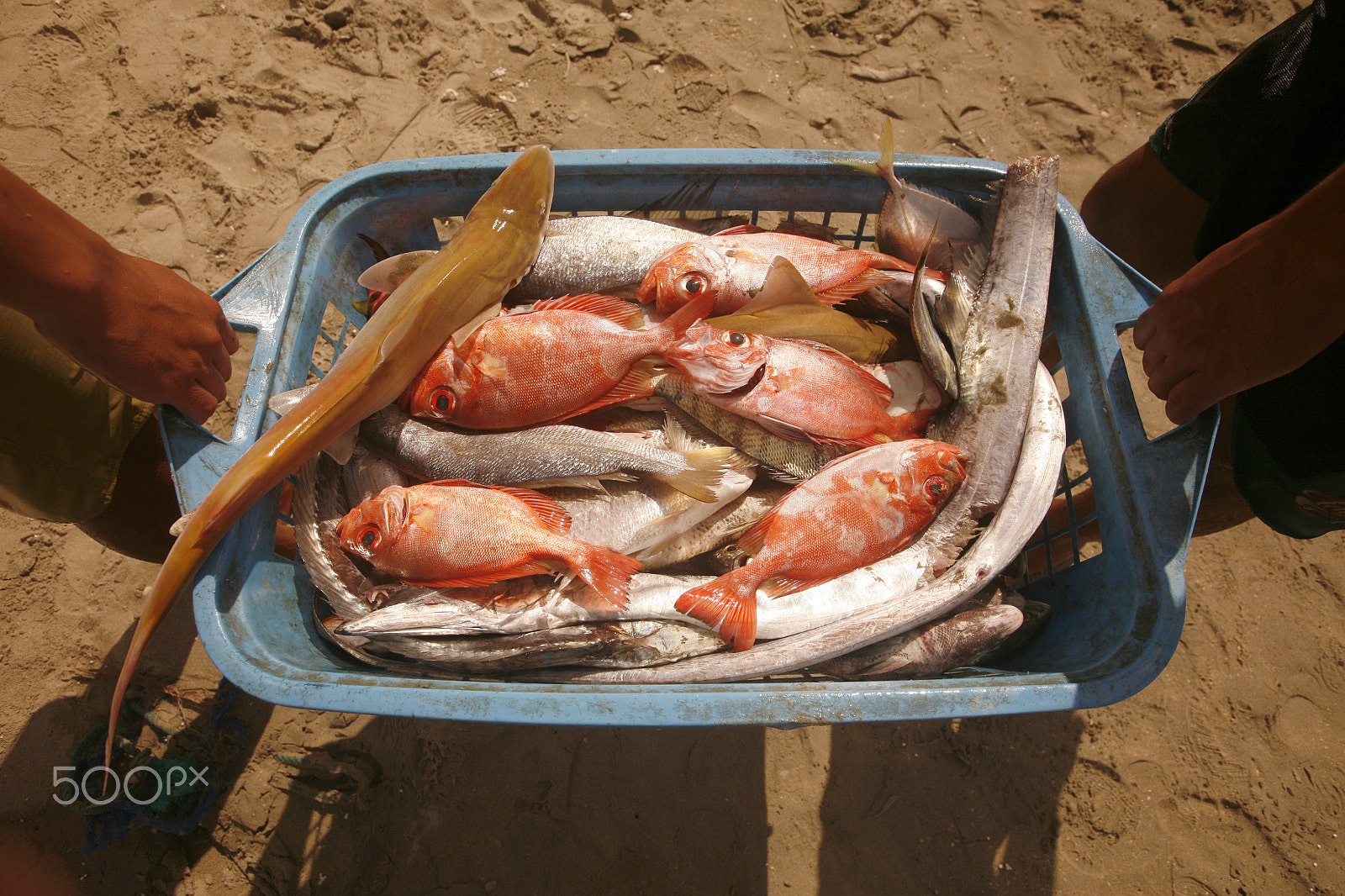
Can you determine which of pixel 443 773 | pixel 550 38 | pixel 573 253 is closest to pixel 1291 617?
pixel 573 253

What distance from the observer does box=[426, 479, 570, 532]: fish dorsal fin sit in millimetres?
1821

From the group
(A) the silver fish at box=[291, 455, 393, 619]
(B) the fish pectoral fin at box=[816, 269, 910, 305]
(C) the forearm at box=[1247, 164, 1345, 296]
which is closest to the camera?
(C) the forearm at box=[1247, 164, 1345, 296]

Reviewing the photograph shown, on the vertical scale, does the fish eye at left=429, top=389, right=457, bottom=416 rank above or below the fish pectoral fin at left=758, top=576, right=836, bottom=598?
above

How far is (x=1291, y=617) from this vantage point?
8.75ft

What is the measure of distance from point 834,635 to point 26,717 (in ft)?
10.6

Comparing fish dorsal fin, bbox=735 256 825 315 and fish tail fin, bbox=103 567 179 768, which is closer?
fish tail fin, bbox=103 567 179 768

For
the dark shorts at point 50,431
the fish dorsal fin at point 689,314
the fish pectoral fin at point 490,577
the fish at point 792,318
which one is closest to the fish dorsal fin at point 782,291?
the fish at point 792,318

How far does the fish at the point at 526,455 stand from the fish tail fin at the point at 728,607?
0.29 metres

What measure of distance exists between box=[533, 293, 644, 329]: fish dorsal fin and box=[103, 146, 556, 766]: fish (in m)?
0.17

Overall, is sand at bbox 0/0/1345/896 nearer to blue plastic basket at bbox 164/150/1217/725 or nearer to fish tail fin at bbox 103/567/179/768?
blue plastic basket at bbox 164/150/1217/725

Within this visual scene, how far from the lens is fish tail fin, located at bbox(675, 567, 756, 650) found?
1728mm

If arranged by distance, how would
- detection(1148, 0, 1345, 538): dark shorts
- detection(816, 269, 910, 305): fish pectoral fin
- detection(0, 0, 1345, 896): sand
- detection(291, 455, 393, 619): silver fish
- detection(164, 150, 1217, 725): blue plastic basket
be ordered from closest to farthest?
detection(164, 150, 1217, 725): blue plastic basket → detection(1148, 0, 1345, 538): dark shorts → detection(291, 455, 393, 619): silver fish → detection(816, 269, 910, 305): fish pectoral fin → detection(0, 0, 1345, 896): sand

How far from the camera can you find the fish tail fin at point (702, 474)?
1826 mm

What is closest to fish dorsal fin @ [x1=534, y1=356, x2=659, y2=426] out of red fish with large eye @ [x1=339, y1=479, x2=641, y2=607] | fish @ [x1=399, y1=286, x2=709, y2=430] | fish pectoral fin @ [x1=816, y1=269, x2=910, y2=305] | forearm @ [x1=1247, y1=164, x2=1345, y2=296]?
fish @ [x1=399, y1=286, x2=709, y2=430]
